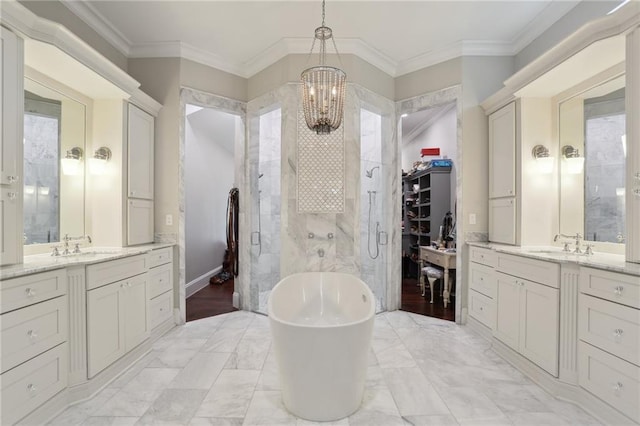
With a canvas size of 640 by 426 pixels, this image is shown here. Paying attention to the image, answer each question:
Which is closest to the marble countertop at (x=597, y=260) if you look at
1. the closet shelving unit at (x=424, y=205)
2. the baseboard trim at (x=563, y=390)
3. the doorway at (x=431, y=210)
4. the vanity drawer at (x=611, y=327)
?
the vanity drawer at (x=611, y=327)

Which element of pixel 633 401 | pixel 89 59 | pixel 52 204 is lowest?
pixel 633 401

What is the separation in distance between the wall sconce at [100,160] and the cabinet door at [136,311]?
3.65 feet

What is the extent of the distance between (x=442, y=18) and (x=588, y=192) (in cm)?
209

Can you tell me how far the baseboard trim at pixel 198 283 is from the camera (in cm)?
452

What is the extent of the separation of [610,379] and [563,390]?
346 millimetres

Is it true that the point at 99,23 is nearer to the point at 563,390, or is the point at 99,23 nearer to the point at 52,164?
the point at 52,164

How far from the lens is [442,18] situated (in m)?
2.83

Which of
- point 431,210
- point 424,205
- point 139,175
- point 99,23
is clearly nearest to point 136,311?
point 139,175

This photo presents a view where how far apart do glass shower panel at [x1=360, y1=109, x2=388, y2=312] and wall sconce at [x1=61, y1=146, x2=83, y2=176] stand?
9.84 ft

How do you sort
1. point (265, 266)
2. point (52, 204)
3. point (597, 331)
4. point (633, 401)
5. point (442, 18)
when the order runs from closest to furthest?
point (633, 401) < point (597, 331) < point (52, 204) < point (442, 18) < point (265, 266)

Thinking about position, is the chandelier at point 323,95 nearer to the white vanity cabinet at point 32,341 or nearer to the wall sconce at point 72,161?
the white vanity cabinet at point 32,341

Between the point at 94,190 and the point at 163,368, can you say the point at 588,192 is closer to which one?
the point at 163,368

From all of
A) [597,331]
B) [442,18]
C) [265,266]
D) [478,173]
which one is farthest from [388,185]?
[597,331]

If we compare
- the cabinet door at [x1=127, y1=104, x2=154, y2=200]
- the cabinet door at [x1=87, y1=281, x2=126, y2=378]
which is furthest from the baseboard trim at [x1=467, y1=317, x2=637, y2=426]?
the cabinet door at [x1=127, y1=104, x2=154, y2=200]
